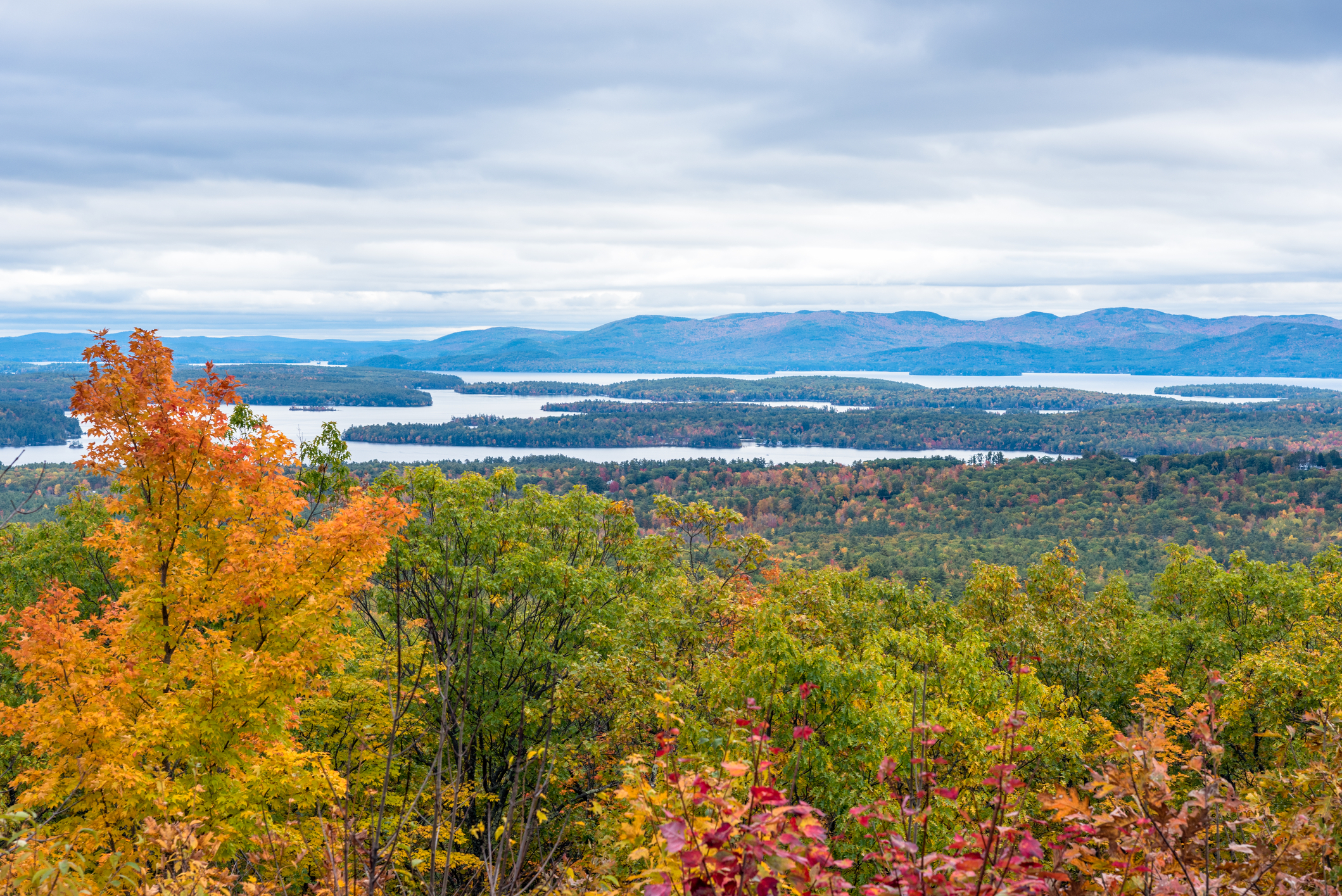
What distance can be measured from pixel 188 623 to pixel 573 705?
7.08 metres

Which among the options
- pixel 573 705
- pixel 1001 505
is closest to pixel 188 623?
pixel 573 705

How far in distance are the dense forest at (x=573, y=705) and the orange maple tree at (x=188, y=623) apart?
0.20 ft

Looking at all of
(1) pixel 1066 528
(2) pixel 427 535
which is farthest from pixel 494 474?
(1) pixel 1066 528

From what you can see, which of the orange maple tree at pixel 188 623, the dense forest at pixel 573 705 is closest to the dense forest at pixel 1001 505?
the dense forest at pixel 573 705

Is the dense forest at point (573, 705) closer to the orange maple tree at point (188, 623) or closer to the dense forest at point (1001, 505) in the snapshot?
the orange maple tree at point (188, 623)

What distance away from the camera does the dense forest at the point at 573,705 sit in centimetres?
485

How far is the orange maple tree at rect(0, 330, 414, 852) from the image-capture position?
11.6 m

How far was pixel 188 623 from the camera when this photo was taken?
44.4ft

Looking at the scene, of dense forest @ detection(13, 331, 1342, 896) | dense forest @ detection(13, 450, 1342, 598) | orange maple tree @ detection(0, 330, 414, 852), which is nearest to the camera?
dense forest @ detection(13, 331, 1342, 896)

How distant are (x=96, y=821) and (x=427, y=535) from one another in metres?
10.5

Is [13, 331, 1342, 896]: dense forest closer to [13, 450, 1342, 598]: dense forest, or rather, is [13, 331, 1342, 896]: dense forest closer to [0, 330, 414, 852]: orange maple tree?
[0, 330, 414, 852]: orange maple tree

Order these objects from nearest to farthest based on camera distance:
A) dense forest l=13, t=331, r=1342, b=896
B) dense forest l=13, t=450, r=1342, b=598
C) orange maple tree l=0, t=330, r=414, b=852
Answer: dense forest l=13, t=331, r=1342, b=896, orange maple tree l=0, t=330, r=414, b=852, dense forest l=13, t=450, r=1342, b=598

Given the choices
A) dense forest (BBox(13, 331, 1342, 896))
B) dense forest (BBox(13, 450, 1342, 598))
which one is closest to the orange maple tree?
dense forest (BBox(13, 331, 1342, 896))

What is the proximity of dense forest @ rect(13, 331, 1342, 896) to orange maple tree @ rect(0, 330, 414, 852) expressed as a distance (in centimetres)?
6
